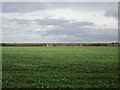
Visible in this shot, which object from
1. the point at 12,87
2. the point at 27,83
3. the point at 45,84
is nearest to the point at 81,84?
the point at 45,84

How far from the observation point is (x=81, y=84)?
1444cm

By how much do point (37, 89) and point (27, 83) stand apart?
1.87 meters

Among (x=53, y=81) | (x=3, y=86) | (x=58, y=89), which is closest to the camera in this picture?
(x=58, y=89)

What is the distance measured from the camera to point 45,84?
14391mm

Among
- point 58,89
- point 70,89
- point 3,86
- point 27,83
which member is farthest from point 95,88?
point 3,86

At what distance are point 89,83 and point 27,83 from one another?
522 cm

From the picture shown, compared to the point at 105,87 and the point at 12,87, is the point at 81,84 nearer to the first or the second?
the point at 105,87

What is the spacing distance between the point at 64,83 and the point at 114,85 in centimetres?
411

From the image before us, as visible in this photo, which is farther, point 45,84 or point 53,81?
point 53,81

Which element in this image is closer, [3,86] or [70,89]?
[70,89]

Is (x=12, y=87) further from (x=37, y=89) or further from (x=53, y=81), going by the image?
(x=53, y=81)

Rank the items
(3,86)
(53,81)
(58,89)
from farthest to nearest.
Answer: (53,81) < (3,86) < (58,89)

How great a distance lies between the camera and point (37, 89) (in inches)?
521

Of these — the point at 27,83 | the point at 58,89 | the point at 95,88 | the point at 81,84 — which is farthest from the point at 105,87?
the point at 27,83
